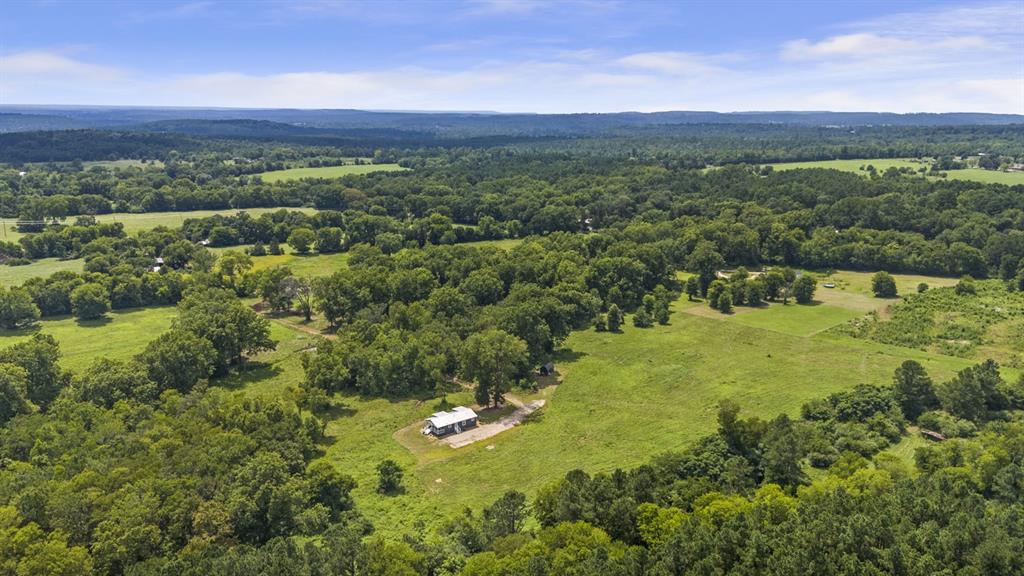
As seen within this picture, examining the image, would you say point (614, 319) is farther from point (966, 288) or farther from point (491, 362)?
point (966, 288)

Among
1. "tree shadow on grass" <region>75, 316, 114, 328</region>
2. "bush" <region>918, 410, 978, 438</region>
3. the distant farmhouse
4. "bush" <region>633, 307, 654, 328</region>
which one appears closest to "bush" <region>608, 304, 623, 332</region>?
"bush" <region>633, 307, 654, 328</region>

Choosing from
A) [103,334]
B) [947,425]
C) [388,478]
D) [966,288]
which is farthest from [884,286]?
[103,334]

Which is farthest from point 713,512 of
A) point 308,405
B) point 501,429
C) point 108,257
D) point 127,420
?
point 108,257

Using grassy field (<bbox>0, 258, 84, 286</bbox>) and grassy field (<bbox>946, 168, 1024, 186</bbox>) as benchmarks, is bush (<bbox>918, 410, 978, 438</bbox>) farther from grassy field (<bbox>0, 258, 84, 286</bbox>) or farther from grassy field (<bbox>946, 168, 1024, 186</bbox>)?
Answer: grassy field (<bbox>946, 168, 1024, 186</bbox>)

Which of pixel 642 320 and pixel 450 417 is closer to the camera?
pixel 450 417

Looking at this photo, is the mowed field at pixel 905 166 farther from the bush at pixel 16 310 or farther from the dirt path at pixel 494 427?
the bush at pixel 16 310

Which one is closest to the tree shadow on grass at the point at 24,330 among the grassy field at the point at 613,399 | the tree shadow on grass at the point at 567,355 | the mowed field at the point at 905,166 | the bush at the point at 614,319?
the grassy field at the point at 613,399
